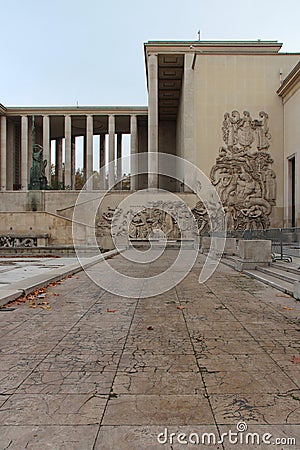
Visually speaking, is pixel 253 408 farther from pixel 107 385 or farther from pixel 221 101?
pixel 221 101

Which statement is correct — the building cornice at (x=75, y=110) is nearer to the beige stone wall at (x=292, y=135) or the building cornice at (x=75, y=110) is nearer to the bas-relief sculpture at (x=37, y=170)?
the bas-relief sculpture at (x=37, y=170)

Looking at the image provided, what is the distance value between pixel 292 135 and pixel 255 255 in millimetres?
22588

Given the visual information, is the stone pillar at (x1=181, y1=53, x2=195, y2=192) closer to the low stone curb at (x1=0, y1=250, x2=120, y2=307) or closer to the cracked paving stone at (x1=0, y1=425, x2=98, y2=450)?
the low stone curb at (x1=0, y1=250, x2=120, y2=307)

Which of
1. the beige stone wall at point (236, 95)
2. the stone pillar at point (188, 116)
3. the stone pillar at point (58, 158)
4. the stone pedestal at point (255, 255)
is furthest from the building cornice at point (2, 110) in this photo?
the stone pedestal at point (255, 255)

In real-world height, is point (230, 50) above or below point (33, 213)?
above

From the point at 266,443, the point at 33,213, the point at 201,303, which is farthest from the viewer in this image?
the point at 33,213

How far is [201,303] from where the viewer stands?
7.83 m

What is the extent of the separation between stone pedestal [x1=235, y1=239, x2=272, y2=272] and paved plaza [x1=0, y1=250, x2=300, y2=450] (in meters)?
5.82

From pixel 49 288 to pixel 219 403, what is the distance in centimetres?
671

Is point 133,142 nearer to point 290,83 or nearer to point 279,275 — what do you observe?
point 290,83

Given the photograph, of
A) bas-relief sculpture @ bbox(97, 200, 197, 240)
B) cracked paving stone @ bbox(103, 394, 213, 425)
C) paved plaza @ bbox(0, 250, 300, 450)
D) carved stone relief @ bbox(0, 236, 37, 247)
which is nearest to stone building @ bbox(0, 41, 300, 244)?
bas-relief sculpture @ bbox(97, 200, 197, 240)

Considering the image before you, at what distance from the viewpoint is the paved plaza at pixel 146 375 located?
2893 millimetres

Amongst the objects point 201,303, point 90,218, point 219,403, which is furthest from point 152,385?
point 90,218

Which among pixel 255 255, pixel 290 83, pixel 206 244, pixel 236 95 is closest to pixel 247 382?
pixel 255 255
